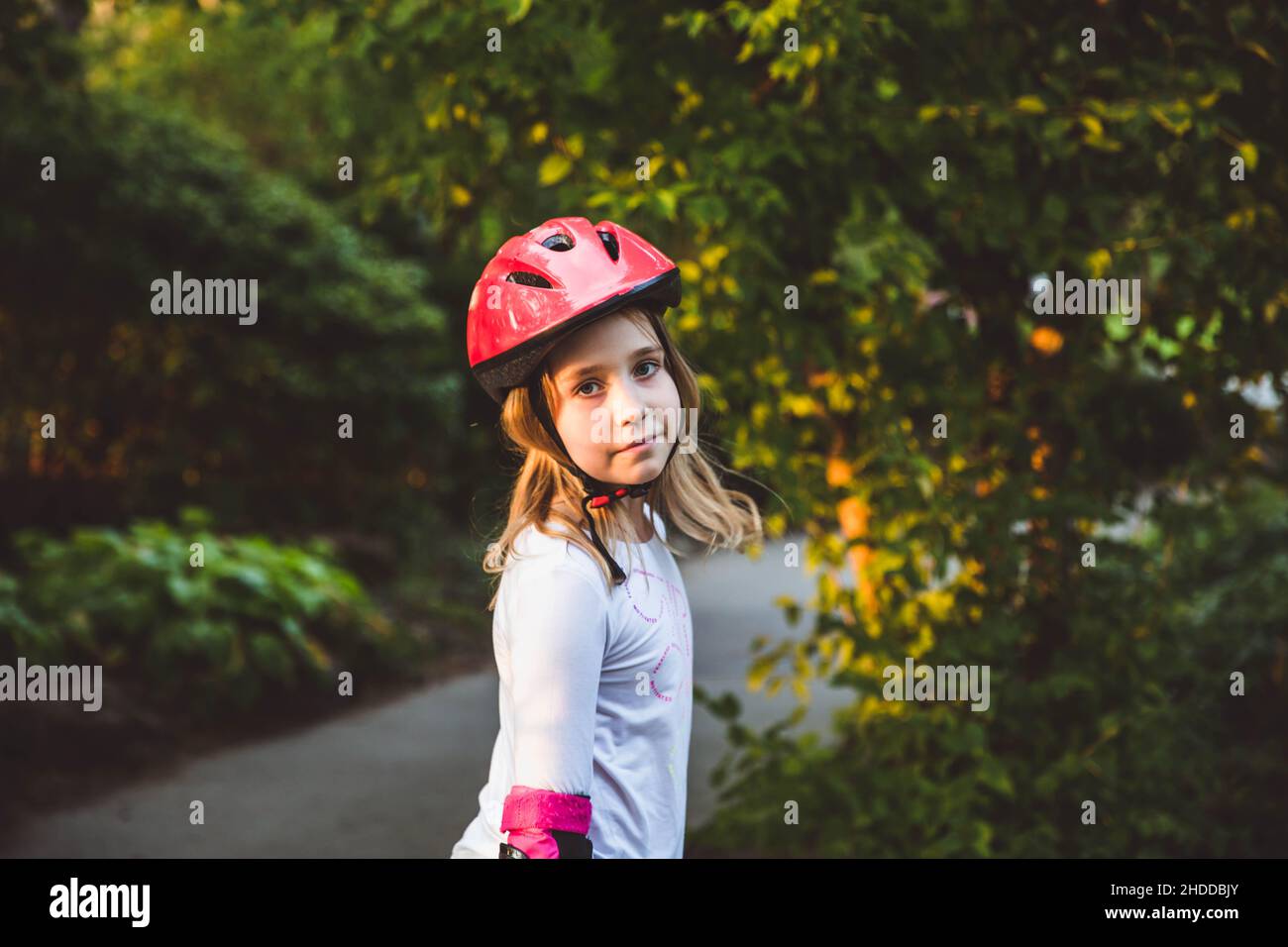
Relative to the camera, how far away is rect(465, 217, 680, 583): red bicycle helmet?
2061 millimetres

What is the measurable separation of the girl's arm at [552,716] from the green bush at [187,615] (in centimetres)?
523

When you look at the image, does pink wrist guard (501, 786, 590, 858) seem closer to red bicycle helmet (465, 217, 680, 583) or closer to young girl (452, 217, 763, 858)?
young girl (452, 217, 763, 858)

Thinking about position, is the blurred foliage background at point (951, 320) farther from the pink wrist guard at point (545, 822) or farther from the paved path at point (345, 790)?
the pink wrist guard at point (545, 822)

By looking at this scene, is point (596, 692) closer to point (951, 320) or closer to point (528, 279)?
point (528, 279)

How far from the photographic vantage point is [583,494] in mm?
2150

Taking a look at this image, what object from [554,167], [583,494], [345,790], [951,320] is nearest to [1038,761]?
[951,320]

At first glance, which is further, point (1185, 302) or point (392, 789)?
point (392, 789)

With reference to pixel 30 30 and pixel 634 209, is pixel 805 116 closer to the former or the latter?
pixel 634 209

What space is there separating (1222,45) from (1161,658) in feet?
6.99

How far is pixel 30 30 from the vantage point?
504cm

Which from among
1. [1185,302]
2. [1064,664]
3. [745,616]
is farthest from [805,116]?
[745,616]

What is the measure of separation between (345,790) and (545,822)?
4.91 metres

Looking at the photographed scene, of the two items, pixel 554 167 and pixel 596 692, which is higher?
pixel 554 167
